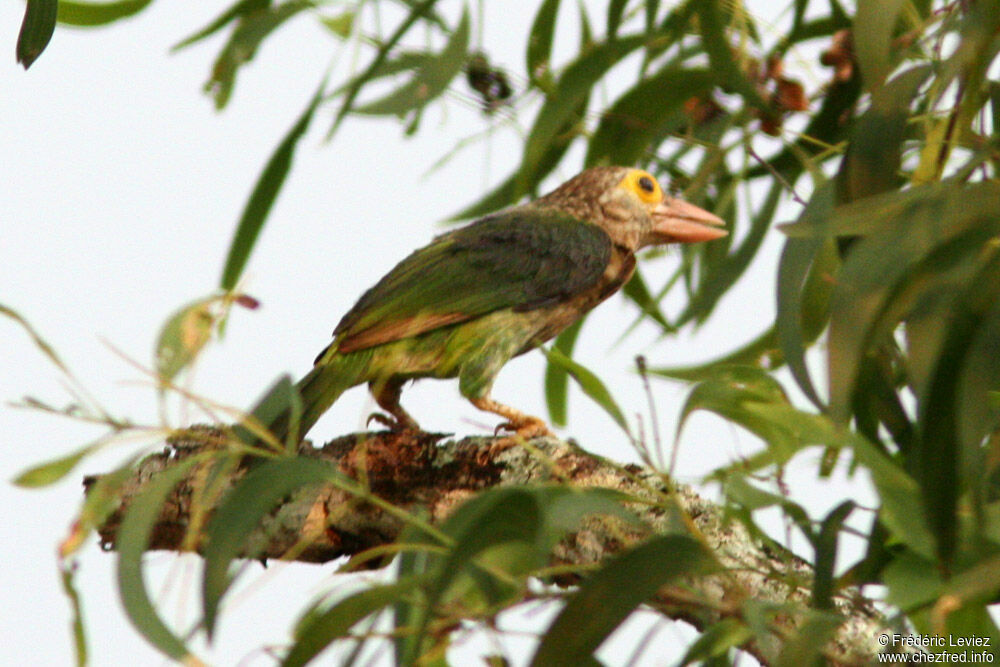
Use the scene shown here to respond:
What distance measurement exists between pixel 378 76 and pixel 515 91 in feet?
1.73

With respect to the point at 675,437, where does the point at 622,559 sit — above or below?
below

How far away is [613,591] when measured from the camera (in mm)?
1501

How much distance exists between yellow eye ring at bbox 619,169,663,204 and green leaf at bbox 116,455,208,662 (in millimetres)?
2386

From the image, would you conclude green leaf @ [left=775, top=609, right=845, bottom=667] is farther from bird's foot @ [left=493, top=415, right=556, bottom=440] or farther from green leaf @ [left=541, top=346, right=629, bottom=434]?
bird's foot @ [left=493, top=415, right=556, bottom=440]

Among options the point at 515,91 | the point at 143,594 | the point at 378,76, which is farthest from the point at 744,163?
the point at 143,594

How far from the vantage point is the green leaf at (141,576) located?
1.49 metres

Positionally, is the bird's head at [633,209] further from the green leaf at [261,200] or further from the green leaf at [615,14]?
the green leaf at [261,200]

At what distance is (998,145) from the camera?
1794mm

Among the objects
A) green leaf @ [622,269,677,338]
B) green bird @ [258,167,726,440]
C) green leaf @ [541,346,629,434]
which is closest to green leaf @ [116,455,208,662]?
green leaf @ [541,346,629,434]

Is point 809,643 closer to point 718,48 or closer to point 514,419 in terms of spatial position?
point 718,48

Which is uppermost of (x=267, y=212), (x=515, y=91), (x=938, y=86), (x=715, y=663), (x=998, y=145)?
(x=515, y=91)

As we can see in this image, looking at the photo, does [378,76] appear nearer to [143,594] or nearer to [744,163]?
[744,163]

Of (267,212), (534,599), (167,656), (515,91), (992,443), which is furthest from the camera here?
(515,91)

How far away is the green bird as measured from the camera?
3164 millimetres
